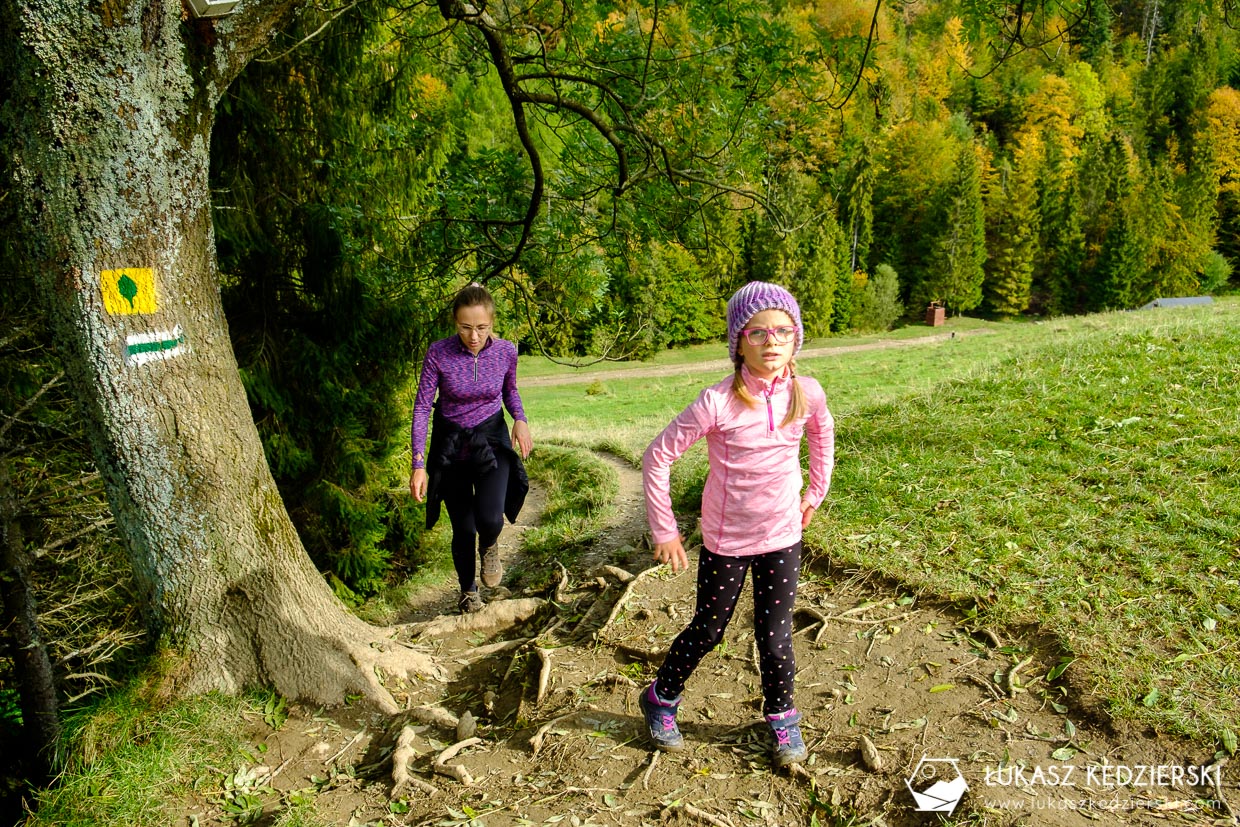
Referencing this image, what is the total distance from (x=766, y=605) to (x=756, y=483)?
1.68ft

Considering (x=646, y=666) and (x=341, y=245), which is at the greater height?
(x=341, y=245)

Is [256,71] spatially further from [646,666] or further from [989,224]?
[989,224]

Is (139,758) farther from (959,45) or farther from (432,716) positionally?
(959,45)

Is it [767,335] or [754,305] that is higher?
[754,305]

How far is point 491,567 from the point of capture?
16.9ft

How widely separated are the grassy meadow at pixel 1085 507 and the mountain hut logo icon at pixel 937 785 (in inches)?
30.9

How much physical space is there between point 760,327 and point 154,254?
2538 mm

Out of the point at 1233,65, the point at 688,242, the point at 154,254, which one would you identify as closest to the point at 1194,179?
the point at 1233,65

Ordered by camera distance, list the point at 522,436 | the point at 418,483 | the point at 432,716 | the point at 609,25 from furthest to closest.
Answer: the point at 609,25 < the point at 522,436 < the point at 418,483 < the point at 432,716

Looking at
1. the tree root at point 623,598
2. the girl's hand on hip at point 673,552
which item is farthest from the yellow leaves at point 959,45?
the tree root at point 623,598

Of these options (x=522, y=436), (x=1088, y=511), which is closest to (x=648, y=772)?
(x=522, y=436)

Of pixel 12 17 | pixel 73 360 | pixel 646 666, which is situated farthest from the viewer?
pixel 646 666

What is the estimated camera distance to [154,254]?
308 centimetres

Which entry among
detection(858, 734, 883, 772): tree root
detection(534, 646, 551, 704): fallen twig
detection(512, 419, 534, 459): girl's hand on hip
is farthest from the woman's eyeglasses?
detection(512, 419, 534, 459): girl's hand on hip
